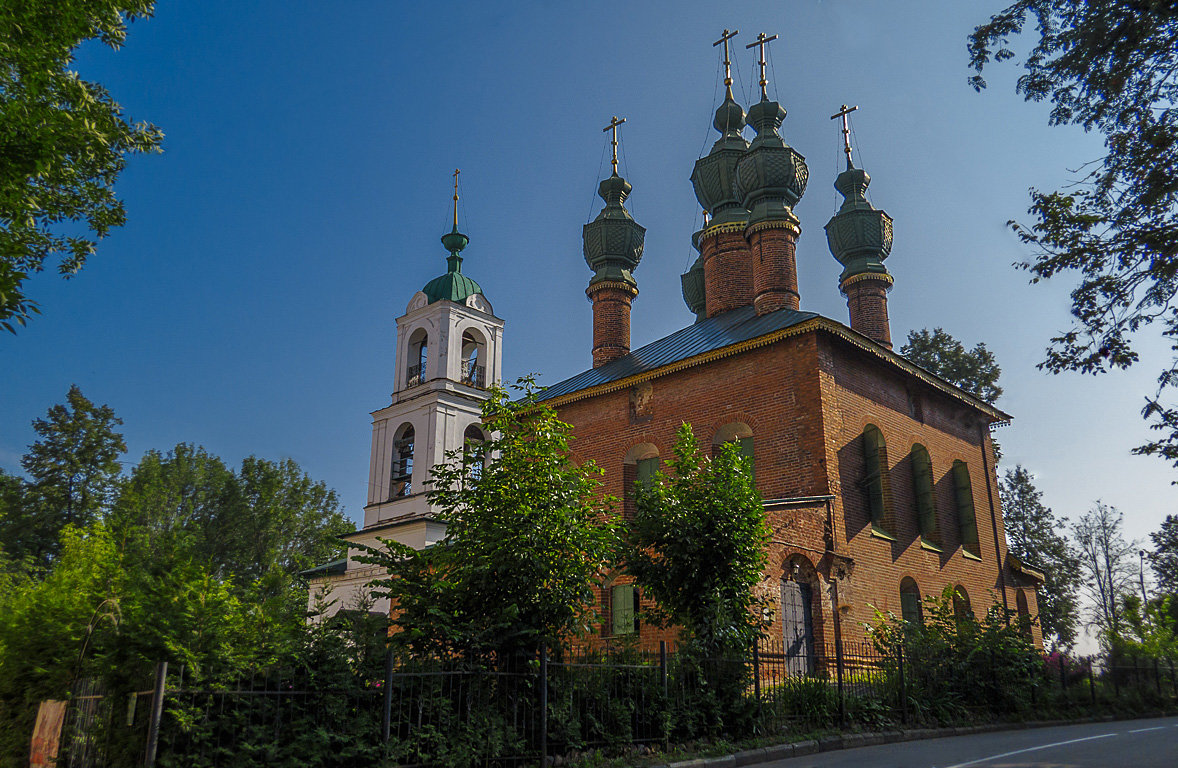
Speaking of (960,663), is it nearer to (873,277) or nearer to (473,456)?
(473,456)

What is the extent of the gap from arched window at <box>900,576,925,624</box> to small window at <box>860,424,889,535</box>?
1193 millimetres

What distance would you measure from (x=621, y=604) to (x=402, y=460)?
1419 centimetres

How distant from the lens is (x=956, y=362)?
31.2m

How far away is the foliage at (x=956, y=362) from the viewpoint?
30.8 m

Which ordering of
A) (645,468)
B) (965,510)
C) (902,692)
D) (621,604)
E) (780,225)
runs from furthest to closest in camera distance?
(780,225), (965,510), (645,468), (621,604), (902,692)

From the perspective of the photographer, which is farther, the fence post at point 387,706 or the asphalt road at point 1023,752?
the asphalt road at point 1023,752

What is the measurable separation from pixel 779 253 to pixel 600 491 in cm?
726

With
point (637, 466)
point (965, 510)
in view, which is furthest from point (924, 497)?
point (637, 466)

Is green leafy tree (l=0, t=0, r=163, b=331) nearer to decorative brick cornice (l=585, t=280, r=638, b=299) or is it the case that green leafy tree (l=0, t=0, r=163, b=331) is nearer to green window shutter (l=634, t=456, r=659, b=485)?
green window shutter (l=634, t=456, r=659, b=485)

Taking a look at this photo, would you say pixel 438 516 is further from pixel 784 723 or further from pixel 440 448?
pixel 440 448

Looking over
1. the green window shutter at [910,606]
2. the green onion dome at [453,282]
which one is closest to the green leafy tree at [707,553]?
the green window shutter at [910,606]

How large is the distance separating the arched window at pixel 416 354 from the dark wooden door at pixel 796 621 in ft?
60.1

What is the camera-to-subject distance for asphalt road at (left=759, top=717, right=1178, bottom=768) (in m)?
8.77

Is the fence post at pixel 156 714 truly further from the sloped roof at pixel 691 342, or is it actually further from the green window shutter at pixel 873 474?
the green window shutter at pixel 873 474
